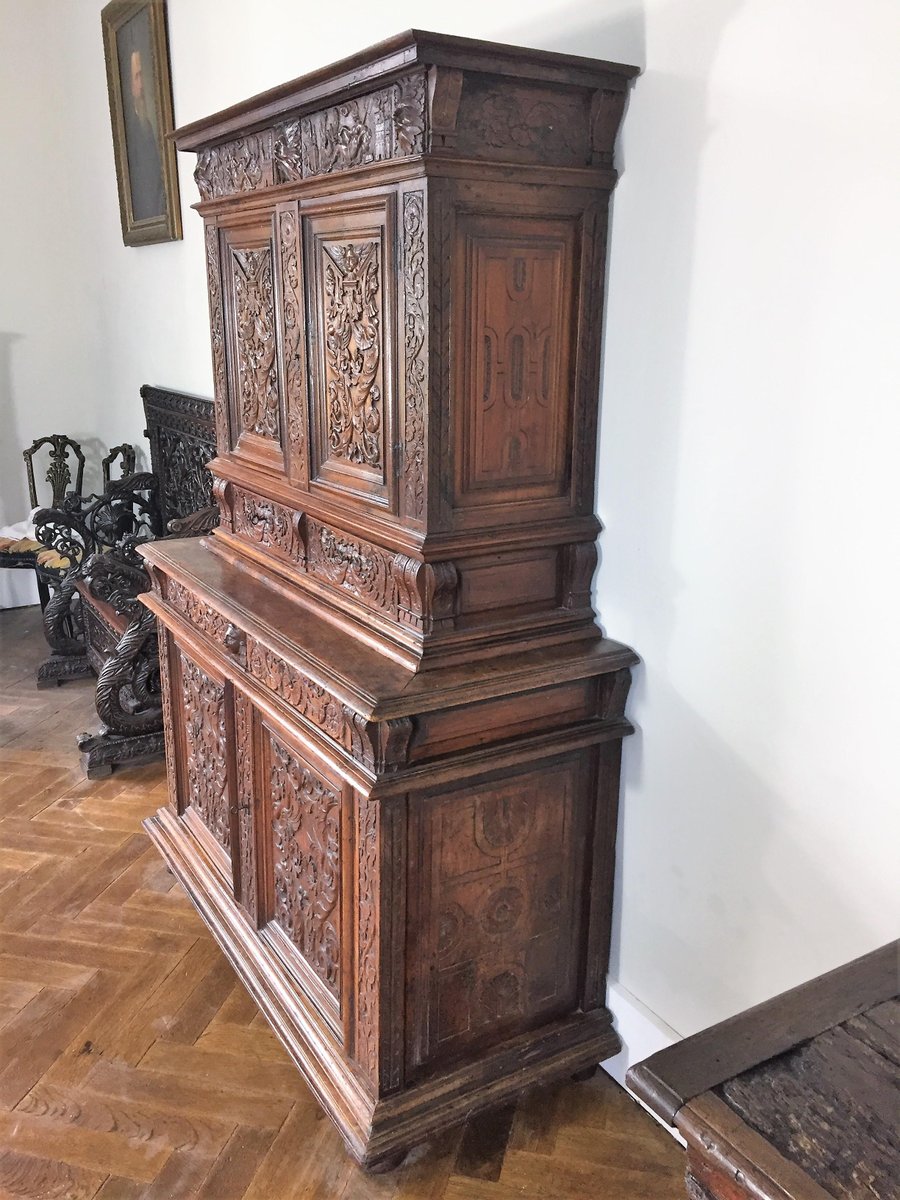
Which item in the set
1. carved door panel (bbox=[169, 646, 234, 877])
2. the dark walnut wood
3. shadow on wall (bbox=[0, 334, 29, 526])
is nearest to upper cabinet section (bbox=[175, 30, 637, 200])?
carved door panel (bbox=[169, 646, 234, 877])

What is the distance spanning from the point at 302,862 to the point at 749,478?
4.36ft

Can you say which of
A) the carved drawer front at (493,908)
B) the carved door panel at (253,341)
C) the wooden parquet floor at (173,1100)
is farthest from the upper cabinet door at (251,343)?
the wooden parquet floor at (173,1100)

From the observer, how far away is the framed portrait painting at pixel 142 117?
407 cm

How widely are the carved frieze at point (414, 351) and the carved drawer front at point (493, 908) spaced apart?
63cm

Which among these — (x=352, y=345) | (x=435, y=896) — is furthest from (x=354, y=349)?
(x=435, y=896)

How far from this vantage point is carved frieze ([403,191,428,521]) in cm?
174

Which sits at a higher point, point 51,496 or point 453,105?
point 453,105

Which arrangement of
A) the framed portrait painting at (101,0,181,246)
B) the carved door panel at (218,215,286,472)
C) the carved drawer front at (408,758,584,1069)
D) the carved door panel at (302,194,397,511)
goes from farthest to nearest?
1. the framed portrait painting at (101,0,181,246)
2. the carved door panel at (218,215,286,472)
3. the carved drawer front at (408,758,584,1069)
4. the carved door panel at (302,194,397,511)

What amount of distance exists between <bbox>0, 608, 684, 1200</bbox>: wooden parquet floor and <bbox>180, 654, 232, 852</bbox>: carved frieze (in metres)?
0.34

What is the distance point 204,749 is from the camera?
282 cm

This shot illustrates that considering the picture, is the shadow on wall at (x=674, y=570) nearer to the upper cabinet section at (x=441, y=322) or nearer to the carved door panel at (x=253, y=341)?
the upper cabinet section at (x=441, y=322)

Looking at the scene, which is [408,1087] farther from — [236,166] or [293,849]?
[236,166]

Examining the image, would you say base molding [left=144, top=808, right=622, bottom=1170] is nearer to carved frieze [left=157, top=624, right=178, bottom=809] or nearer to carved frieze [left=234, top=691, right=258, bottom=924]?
carved frieze [left=234, top=691, right=258, bottom=924]

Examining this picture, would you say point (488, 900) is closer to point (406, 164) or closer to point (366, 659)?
point (366, 659)
